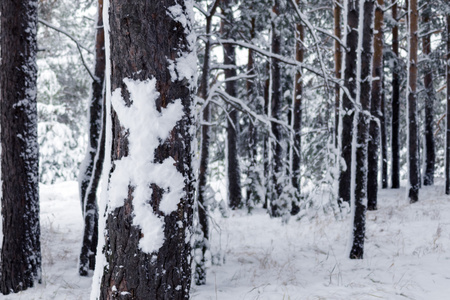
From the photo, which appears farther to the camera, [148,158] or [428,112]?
[428,112]

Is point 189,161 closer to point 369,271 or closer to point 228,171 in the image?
point 369,271

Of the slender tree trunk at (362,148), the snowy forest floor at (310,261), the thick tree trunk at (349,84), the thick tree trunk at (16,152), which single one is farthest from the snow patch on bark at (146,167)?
the thick tree trunk at (349,84)

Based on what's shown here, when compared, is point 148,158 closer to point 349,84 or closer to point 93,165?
point 93,165

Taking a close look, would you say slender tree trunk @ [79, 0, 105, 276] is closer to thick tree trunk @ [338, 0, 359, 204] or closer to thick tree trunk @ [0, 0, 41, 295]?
thick tree trunk @ [0, 0, 41, 295]

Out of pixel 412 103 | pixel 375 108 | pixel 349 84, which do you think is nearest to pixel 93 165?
pixel 349 84

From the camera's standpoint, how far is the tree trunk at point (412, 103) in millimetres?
13469

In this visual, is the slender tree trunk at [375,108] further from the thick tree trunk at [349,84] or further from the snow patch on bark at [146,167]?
the snow patch on bark at [146,167]

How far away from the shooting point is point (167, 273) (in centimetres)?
226

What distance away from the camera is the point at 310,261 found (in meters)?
7.03

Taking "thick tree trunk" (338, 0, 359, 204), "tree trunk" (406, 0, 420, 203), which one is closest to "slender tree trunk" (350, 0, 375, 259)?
"thick tree trunk" (338, 0, 359, 204)

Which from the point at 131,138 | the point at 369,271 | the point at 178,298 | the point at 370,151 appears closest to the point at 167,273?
the point at 178,298

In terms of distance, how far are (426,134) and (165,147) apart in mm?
18706

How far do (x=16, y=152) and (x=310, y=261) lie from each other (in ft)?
16.6

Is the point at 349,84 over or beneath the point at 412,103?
beneath
